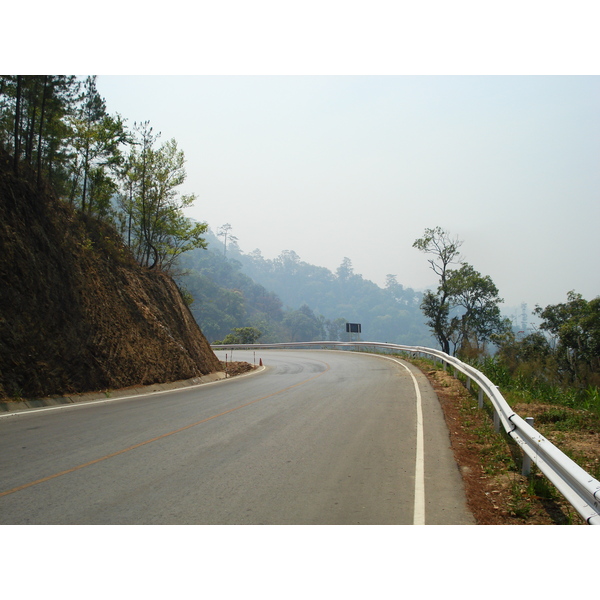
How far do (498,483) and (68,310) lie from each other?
506 inches

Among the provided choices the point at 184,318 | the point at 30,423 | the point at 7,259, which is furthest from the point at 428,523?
the point at 184,318

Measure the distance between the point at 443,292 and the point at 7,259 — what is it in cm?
5156

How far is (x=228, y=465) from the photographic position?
7219mm

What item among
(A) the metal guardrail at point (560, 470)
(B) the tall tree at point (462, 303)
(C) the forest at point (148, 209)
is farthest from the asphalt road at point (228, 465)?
(B) the tall tree at point (462, 303)

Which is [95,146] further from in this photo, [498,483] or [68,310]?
[498,483]

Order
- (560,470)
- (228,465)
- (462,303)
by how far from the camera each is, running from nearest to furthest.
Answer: (560,470) < (228,465) < (462,303)

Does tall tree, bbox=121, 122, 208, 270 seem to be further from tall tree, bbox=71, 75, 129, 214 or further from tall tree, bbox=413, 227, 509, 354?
tall tree, bbox=413, 227, 509, 354

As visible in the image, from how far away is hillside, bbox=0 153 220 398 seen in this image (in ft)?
42.5

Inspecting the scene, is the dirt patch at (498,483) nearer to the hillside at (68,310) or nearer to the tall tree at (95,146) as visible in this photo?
the hillside at (68,310)

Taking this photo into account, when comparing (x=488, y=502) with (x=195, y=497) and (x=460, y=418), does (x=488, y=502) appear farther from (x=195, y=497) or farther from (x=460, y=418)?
(x=460, y=418)

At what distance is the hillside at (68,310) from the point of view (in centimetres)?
1295

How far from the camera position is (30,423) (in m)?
10.1

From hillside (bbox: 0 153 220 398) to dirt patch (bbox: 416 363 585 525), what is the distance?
1027cm

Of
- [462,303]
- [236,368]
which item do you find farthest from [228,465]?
[462,303]
